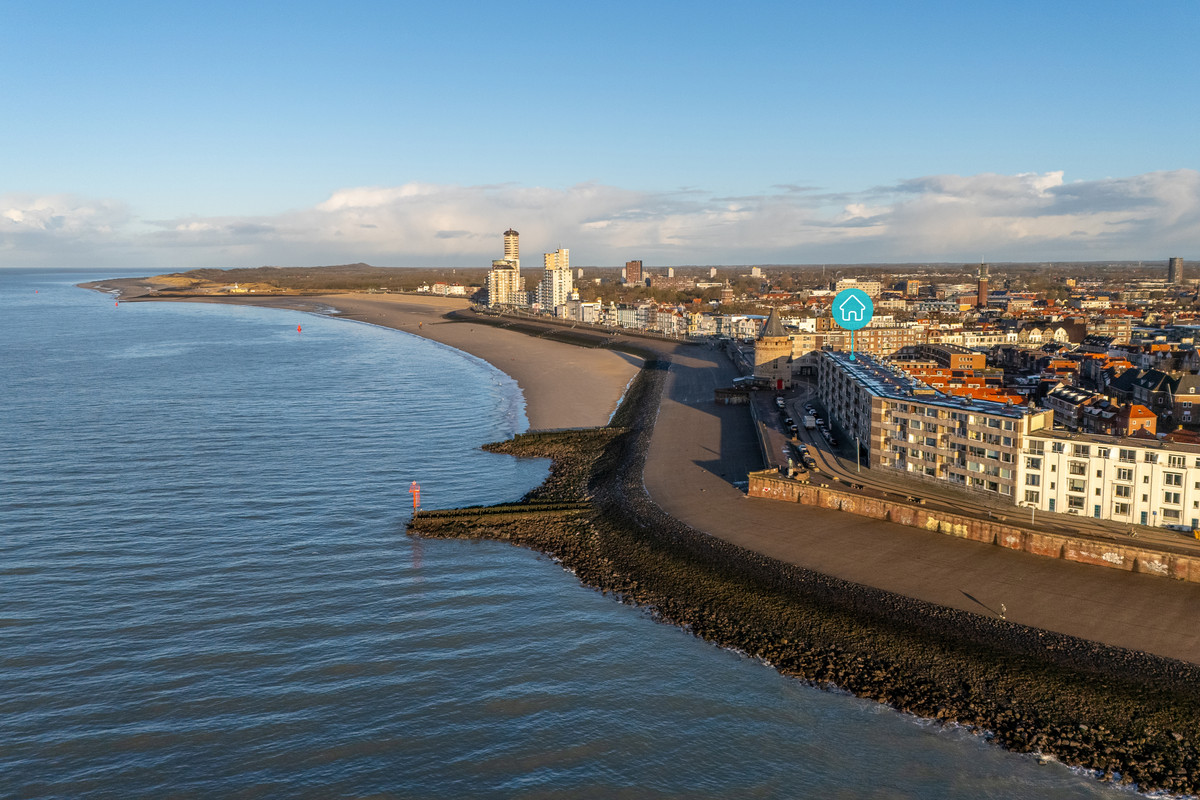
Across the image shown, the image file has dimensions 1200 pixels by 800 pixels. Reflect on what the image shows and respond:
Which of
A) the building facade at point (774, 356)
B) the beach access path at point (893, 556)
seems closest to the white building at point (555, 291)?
the building facade at point (774, 356)

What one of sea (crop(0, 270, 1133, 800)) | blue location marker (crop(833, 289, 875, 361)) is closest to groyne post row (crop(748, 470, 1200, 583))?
sea (crop(0, 270, 1133, 800))

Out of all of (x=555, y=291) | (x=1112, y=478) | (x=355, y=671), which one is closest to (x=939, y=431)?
(x=1112, y=478)

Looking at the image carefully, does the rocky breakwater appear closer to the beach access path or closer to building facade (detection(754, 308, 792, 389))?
the beach access path

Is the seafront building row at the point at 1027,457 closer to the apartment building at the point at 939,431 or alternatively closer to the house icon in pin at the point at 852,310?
the apartment building at the point at 939,431

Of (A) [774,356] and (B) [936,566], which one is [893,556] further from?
(A) [774,356]

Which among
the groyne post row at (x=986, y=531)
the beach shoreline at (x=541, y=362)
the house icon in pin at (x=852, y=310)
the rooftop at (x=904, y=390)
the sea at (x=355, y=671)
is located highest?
the house icon in pin at (x=852, y=310)

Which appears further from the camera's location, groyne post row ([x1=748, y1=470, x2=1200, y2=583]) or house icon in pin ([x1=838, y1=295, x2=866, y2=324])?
house icon in pin ([x1=838, y1=295, x2=866, y2=324])

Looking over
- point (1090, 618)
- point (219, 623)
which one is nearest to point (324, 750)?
point (219, 623)
